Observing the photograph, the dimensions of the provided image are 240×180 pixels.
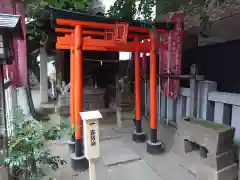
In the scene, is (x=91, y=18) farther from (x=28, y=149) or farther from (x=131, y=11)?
(x=28, y=149)

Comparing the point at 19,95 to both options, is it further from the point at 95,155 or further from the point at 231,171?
the point at 231,171

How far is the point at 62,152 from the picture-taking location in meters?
4.16

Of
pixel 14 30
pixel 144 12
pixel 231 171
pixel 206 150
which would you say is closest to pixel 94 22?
pixel 144 12

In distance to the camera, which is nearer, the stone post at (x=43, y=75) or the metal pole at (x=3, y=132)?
the metal pole at (x=3, y=132)

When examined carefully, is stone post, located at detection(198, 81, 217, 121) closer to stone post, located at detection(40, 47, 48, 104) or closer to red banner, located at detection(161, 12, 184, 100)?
red banner, located at detection(161, 12, 184, 100)

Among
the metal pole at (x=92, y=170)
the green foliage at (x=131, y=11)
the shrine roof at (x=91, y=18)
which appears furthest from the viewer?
the green foliage at (x=131, y=11)

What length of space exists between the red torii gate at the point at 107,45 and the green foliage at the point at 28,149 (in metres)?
1.02

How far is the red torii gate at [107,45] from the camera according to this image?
10.8 ft

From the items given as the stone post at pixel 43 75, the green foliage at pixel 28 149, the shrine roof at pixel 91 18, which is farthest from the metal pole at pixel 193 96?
the stone post at pixel 43 75

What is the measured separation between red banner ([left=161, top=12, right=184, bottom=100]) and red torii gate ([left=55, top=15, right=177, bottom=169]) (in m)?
0.16

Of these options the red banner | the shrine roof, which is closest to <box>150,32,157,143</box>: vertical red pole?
the shrine roof

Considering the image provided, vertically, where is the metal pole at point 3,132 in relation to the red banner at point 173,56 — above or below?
below

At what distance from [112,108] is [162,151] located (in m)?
4.04

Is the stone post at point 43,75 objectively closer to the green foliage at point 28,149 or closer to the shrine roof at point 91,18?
the shrine roof at point 91,18
